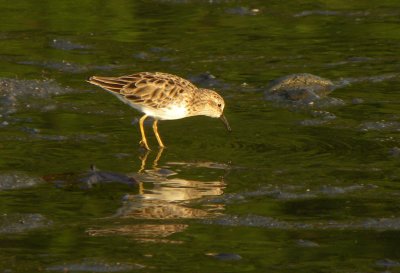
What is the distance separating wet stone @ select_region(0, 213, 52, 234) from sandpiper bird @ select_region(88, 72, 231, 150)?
3.79 m

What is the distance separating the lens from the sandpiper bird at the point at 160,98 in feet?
47.3

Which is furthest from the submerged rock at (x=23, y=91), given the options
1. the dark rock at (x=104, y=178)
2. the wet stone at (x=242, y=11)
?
the wet stone at (x=242, y=11)

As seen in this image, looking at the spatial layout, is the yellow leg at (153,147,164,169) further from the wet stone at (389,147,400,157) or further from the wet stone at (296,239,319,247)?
the wet stone at (296,239,319,247)

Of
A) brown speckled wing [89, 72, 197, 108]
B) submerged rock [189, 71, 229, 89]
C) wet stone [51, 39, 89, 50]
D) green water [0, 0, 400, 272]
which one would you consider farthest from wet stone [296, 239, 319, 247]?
wet stone [51, 39, 89, 50]

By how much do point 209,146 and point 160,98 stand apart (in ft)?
3.52

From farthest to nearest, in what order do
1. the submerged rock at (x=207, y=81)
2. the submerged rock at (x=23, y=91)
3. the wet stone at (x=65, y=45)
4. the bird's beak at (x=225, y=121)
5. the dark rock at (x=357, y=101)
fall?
1. the wet stone at (x=65, y=45)
2. the submerged rock at (x=207, y=81)
3. the dark rock at (x=357, y=101)
4. the submerged rock at (x=23, y=91)
5. the bird's beak at (x=225, y=121)

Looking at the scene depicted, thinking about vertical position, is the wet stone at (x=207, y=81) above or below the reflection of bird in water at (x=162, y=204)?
below

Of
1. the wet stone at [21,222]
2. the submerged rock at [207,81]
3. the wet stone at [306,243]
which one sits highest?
the wet stone at [306,243]

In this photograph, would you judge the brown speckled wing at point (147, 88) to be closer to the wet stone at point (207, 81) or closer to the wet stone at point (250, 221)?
the wet stone at point (207, 81)

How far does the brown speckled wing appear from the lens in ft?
47.3

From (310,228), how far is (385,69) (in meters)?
7.17

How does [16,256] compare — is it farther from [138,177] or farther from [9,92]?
[9,92]

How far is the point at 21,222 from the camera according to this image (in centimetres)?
1054

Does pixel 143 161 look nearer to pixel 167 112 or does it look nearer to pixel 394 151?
pixel 167 112
